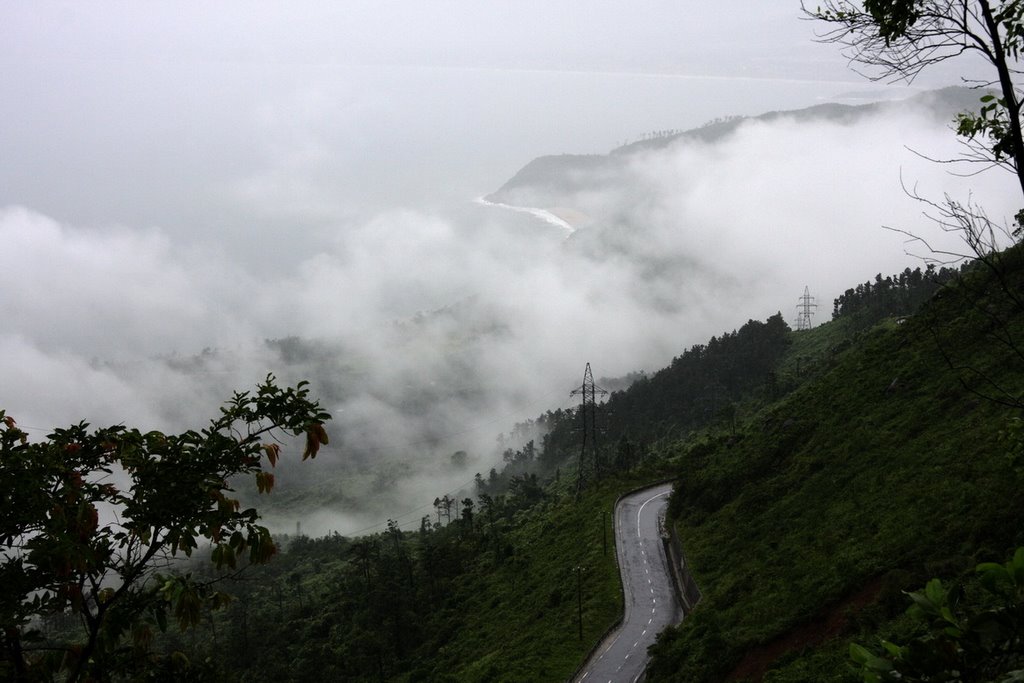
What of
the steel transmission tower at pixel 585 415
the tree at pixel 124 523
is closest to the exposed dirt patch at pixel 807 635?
the tree at pixel 124 523

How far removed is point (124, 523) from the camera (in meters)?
5.39

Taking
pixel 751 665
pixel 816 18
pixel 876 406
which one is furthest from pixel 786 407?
pixel 816 18

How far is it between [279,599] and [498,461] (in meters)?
103

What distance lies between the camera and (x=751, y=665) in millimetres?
21188

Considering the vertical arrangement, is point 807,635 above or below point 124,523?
below

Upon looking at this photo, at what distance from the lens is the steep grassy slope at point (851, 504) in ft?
65.0

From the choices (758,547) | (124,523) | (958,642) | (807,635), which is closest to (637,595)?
(758,547)

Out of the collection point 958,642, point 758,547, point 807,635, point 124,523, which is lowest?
point 807,635

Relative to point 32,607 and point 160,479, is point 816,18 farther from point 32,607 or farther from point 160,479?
point 32,607

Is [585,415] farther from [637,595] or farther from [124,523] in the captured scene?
[124,523]

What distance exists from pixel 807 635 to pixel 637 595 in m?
15.7

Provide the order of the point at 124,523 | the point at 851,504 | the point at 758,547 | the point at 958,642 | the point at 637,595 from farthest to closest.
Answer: the point at 637,595
the point at 758,547
the point at 851,504
the point at 124,523
the point at 958,642

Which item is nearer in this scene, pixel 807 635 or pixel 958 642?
pixel 958 642

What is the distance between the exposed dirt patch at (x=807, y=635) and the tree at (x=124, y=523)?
61.0 ft
